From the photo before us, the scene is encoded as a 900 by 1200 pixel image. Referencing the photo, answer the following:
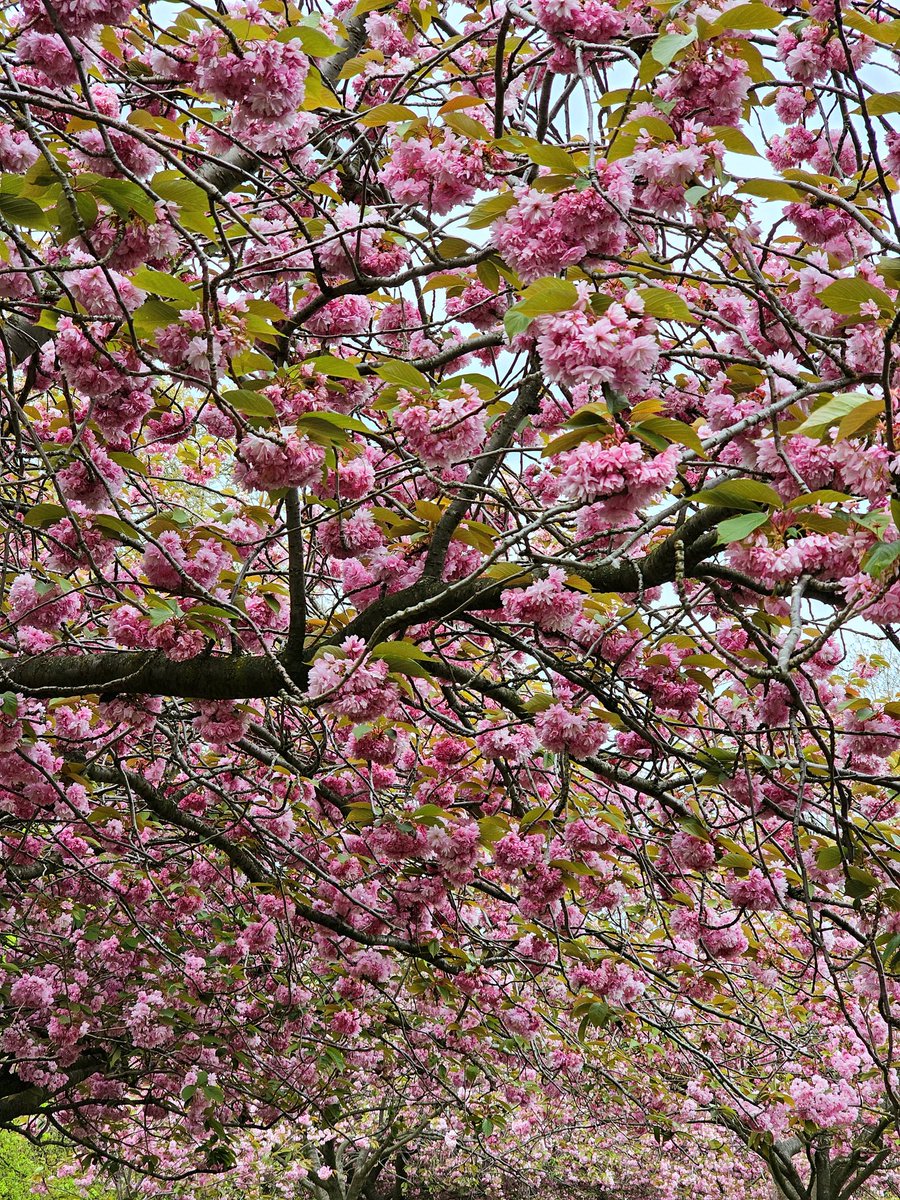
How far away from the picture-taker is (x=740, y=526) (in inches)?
68.1

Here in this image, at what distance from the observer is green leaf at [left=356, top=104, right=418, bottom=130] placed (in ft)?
7.30

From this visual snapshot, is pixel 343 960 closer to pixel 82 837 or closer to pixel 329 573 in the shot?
pixel 82 837

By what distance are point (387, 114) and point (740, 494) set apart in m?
1.25

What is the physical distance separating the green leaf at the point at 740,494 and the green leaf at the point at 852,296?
391 mm

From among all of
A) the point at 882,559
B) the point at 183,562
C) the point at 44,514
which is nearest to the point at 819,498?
the point at 882,559

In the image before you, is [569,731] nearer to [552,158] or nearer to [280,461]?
[280,461]

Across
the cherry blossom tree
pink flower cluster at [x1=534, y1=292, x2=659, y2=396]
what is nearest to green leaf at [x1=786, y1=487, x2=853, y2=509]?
the cherry blossom tree

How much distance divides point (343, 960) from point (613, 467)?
3.74 metres

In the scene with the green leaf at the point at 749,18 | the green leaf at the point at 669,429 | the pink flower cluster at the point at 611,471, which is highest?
the green leaf at the point at 749,18

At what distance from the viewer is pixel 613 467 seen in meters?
1.72

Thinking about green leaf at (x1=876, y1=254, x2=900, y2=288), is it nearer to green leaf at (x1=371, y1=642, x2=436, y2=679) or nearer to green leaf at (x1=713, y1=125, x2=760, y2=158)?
green leaf at (x1=713, y1=125, x2=760, y2=158)

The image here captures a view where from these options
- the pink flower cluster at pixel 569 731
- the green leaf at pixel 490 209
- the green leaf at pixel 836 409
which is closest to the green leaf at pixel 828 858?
the pink flower cluster at pixel 569 731

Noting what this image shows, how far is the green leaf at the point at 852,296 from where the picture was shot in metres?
1.82

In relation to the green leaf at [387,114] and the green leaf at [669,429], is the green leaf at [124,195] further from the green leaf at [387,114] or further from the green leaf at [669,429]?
the green leaf at [669,429]
